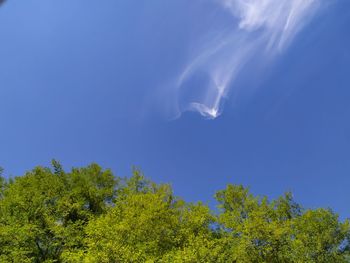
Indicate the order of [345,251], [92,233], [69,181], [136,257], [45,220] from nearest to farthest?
[136,257]
[92,233]
[45,220]
[345,251]
[69,181]

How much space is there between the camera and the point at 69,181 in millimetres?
65188

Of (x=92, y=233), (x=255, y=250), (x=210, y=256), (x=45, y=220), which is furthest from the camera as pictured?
(x=45, y=220)

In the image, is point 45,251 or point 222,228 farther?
point 222,228

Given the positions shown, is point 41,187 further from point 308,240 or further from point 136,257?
point 308,240

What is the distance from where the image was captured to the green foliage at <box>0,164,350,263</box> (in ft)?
136

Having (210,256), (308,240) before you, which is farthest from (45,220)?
(308,240)

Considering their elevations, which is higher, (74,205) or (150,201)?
(74,205)

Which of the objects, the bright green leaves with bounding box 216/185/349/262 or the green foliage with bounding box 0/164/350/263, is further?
the bright green leaves with bounding box 216/185/349/262

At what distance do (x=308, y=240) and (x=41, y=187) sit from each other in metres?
40.6

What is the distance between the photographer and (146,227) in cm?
4684

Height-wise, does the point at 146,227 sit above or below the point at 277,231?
above

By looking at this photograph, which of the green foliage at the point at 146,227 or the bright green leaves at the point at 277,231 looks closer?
the green foliage at the point at 146,227

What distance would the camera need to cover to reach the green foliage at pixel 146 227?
41312 mm

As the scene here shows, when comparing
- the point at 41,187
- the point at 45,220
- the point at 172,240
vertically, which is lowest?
the point at 172,240
